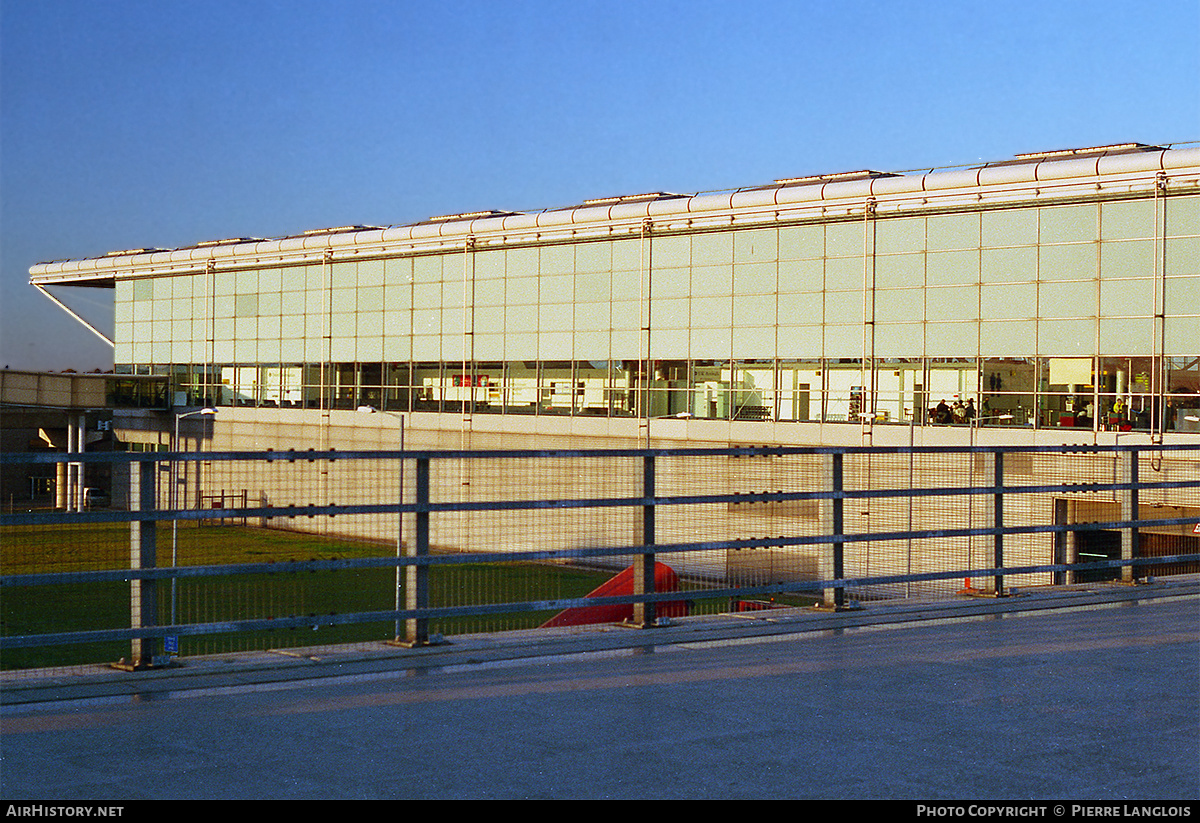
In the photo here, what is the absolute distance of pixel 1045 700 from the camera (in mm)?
7137

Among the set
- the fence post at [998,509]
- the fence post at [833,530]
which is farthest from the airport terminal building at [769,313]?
the fence post at [833,530]

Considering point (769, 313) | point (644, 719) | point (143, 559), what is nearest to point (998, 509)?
point (644, 719)

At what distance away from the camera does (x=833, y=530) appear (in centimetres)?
1044

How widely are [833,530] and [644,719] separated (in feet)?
13.7

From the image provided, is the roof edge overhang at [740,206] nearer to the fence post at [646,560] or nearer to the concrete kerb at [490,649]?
the concrete kerb at [490,649]

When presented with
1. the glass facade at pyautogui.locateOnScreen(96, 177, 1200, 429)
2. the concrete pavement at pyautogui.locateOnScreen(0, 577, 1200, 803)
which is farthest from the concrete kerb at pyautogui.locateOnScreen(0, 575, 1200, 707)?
the glass facade at pyautogui.locateOnScreen(96, 177, 1200, 429)

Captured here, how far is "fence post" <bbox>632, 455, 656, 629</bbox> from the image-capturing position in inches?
371

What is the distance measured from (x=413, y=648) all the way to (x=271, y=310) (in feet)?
183

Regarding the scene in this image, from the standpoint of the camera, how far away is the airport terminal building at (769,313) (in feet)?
122

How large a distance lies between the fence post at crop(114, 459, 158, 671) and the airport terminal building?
110 feet

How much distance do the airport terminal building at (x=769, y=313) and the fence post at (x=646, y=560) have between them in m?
30.6

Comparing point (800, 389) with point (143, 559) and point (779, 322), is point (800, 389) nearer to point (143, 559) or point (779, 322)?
point (779, 322)

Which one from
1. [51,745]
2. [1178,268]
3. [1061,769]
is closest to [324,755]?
[51,745]
